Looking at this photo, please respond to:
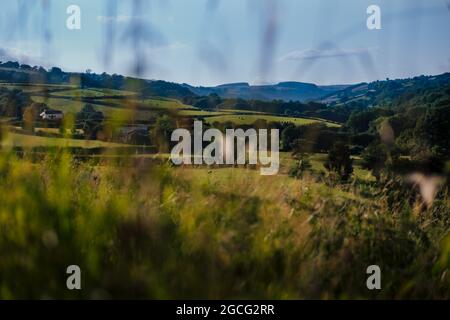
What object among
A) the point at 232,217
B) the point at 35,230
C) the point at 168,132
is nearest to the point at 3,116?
the point at 168,132

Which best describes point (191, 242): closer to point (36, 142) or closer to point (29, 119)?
point (36, 142)

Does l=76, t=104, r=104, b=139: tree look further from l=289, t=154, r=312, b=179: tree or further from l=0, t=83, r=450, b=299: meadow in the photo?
l=289, t=154, r=312, b=179: tree

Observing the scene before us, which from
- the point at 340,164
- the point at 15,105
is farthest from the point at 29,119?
the point at 340,164

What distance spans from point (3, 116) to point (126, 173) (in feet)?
8.40

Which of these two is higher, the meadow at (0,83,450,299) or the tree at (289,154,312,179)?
the tree at (289,154,312,179)

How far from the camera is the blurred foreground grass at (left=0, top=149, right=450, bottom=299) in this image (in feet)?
8.24

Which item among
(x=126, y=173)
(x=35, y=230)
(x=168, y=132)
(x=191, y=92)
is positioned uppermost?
(x=191, y=92)

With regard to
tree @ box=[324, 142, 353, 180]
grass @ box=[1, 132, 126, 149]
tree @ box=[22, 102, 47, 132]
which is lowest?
tree @ box=[324, 142, 353, 180]

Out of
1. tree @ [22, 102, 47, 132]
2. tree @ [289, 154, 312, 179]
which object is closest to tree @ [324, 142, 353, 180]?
tree @ [289, 154, 312, 179]

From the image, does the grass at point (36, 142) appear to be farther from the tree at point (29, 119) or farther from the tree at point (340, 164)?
the tree at point (340, 164)

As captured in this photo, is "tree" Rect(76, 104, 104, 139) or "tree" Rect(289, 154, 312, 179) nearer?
"tree" Rect(76, 104, 104, 139)
